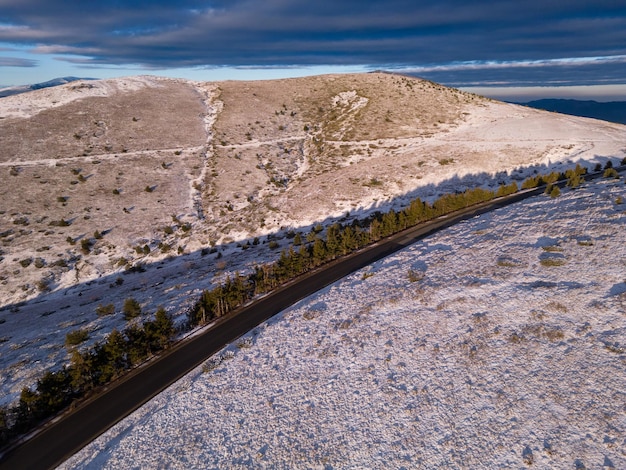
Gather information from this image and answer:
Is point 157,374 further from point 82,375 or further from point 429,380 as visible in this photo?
point 429,380

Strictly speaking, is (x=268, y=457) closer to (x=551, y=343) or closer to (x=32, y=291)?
(x=551, y=343)

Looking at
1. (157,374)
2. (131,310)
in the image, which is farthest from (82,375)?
(131,310)

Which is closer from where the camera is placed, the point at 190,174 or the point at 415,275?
the point at 415,275

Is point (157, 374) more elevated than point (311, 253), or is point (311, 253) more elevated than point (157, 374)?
point (311, 253)

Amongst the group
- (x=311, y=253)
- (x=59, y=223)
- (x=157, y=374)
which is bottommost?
(x=157, y=374)

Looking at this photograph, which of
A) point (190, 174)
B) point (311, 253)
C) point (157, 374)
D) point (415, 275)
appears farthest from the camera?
point (190, 174)

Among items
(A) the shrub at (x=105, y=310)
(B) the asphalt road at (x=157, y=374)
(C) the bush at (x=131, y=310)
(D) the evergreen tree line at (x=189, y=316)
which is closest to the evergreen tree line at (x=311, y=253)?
(D) the evergreen tree line at (x=189, y=316)

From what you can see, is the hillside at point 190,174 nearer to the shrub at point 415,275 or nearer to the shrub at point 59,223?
the shrub at point 59,223
